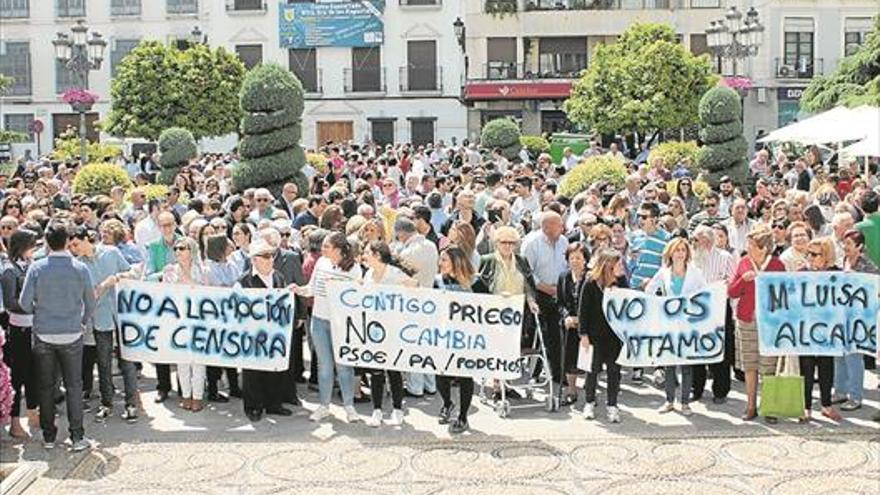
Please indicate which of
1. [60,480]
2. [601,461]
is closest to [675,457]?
[601,461]

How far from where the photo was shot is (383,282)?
994 centimetres

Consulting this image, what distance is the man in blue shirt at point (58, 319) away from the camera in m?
9.04

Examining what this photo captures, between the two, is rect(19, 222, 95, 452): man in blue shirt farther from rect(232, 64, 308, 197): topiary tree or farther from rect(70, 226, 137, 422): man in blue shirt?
rect(232, 64, 308, 197): topiary tree

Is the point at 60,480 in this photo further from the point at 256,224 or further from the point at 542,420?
the point at 256,224

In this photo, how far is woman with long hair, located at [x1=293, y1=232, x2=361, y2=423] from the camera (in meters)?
10.0

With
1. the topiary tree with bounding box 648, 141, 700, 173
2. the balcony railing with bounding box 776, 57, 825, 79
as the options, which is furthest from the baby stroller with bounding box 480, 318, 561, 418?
the balcony railing with bounding box 776, 57, 825, 79

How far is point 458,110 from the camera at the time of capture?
158 ft

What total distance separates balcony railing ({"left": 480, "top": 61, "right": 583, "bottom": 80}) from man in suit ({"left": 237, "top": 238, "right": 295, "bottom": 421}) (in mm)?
37469

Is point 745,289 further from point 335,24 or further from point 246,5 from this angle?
point 246,5

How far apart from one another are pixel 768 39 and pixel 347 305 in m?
38.8

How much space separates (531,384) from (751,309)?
7.11 ft

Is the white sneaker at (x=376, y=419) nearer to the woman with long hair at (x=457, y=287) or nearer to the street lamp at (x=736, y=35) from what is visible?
the woman with long hair at (x=457, y=287)

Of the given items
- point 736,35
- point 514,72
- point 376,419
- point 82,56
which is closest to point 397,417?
point 376,419

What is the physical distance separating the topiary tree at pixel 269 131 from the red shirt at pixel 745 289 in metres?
9.57
